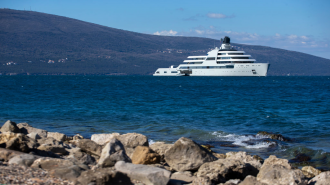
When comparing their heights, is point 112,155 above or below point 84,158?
above

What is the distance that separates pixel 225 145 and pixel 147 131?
2.65m

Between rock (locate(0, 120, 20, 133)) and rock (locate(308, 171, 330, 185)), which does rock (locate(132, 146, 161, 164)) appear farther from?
rock (locate(0, 120, 20, 133))

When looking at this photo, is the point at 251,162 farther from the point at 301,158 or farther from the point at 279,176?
the point at 301,158

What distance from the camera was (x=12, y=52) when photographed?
15725 cm

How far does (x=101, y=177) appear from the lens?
3758 mm

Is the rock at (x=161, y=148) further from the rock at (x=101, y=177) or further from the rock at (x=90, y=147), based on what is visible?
the rock at (x=101, y=177)

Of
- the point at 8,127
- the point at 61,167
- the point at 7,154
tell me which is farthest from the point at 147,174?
the point at 8,127

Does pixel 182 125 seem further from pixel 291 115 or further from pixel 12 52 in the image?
pixel 12 52

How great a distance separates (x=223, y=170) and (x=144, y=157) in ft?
3.96

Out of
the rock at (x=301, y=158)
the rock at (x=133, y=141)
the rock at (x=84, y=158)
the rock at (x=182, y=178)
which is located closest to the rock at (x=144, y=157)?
the rock at (x=182, y=178)

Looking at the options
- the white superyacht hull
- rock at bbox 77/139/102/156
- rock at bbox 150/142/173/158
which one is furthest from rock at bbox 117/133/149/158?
the white superyacht hull

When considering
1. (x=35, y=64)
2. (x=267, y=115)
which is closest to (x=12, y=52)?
(x=35, y=64)

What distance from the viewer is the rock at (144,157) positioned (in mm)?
5164

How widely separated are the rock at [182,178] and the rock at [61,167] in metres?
1.19
